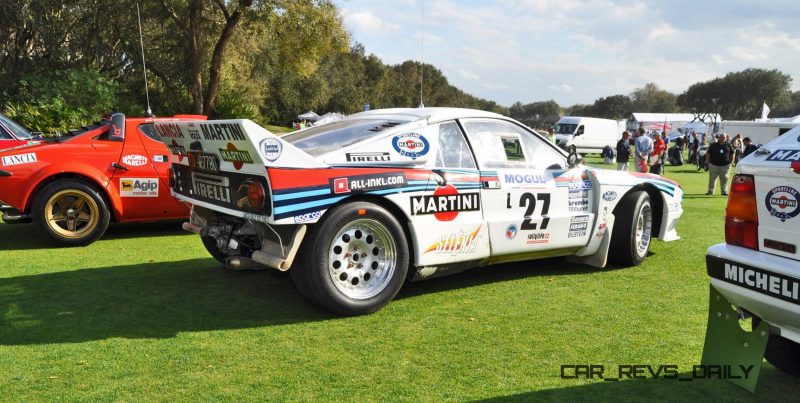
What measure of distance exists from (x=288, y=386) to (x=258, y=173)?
4.77 ft

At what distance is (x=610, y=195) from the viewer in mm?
5766

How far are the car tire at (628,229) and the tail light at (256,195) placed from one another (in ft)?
12.3

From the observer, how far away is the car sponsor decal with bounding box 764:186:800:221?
2.65 metres

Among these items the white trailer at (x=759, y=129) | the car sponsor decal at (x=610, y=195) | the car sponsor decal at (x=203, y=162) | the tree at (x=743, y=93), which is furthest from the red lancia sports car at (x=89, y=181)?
the tree at (x=743, y=93)

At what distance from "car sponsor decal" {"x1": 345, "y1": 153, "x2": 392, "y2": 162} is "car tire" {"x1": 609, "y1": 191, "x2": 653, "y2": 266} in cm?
282

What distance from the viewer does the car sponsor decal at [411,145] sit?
4520mm

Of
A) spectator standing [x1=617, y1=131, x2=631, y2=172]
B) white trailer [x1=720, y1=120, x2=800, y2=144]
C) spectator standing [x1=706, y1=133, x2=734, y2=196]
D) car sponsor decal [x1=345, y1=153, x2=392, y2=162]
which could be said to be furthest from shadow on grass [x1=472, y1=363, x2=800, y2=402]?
white trailer [x1=720, y1=120, x2=800, y2=144]

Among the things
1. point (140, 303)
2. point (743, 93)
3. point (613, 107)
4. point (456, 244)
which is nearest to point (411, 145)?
point (456, 244)

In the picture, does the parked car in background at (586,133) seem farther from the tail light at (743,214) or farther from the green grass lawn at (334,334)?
the tail light at (743,214)

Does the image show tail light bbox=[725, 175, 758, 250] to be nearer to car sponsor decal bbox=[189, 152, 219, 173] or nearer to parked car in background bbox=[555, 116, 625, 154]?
car sponsor decal bbox=[189, 152, 219, 173]

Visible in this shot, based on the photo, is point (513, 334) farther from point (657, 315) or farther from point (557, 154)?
point (557, 154)

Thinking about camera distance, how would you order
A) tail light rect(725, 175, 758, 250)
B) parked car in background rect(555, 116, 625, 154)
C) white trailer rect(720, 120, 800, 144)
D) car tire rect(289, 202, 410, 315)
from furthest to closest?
parked car in background rect(555, 116, 625, 154)
white trailer rect(720, 120, 800, 144)
car tire rect(289, 202, 410, 315)
tail light rect(725, 175, 758, 250)

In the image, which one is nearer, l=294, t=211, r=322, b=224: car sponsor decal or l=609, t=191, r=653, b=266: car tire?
l=294, t=211, r=322, b=224: car sponsor decal

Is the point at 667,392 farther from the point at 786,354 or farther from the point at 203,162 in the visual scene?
the point at 203,162
